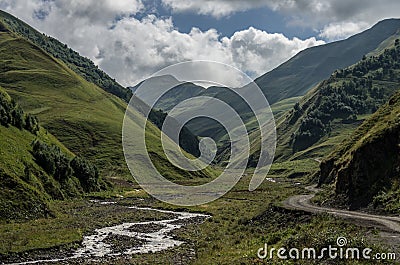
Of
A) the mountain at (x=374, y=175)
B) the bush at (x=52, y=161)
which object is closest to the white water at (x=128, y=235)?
the mountain at (x=374, y=175)

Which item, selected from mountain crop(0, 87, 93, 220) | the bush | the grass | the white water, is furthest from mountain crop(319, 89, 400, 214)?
the bush

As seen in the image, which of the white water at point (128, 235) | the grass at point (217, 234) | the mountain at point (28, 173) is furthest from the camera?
the mountain at point (28, 173)

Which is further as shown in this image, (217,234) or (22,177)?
(22,177)

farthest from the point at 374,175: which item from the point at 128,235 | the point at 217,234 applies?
the point at 128,235

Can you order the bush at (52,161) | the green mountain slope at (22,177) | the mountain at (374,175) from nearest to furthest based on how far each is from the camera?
the mountain at (374,175)
the green mountain slope at (22,177)
the bush at (52,161)

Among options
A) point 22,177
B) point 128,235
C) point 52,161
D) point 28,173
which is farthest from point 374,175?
point 52,161

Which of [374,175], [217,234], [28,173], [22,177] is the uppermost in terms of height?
[28,173]

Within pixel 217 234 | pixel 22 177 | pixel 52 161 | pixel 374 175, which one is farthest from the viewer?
pixel 52 161

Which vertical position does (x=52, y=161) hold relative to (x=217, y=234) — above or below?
above

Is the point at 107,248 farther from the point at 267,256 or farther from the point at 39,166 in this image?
the point at 39,166

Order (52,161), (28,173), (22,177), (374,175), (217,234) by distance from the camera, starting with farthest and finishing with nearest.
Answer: (52,161), (28,173), (22,177), (374,175), (217,234)

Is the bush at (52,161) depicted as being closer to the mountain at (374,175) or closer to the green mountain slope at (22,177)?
the green mountain slope at (22,177)

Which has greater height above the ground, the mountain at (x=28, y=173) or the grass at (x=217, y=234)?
the mountain at (x=28, y=173)

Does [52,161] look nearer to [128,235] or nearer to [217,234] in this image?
[128,235]
